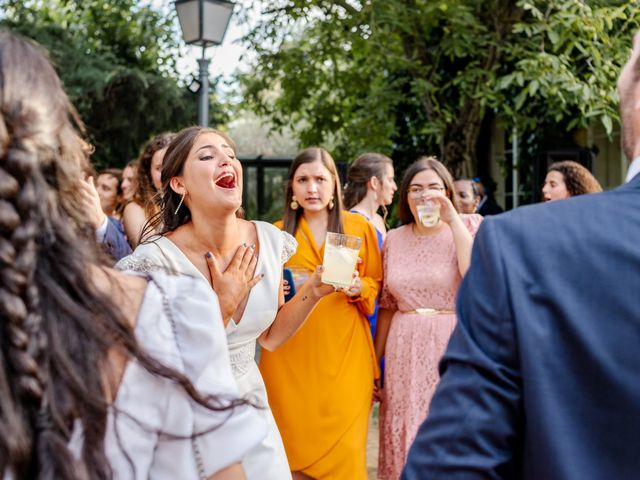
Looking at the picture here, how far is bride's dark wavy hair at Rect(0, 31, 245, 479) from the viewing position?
1072mm

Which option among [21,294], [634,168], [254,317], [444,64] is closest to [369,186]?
[254,317]

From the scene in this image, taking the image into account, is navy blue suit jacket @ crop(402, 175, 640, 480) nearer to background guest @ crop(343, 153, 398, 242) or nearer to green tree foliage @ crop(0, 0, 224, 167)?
background guest @ crop(343, 153, 398, 242)

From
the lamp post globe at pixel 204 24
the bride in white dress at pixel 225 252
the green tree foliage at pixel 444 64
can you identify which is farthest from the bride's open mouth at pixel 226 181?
the green tree foliage at pixel 444 64

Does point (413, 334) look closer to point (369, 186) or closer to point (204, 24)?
point (369, 186)

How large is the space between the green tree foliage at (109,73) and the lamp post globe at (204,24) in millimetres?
8862

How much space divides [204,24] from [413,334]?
460 cm

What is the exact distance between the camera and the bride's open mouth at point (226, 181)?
10.7ft

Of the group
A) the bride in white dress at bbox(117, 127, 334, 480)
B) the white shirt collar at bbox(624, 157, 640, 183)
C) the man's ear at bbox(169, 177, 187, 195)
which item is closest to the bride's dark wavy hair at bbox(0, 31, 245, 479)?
the white shirt collar at bbox(624, 157, 640, 183)

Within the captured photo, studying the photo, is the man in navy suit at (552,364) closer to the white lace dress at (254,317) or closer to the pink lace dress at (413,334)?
the white lace dress at (254,317)

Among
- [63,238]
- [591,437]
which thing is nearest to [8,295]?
[63,238]

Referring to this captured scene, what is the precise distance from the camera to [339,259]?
11.9ft

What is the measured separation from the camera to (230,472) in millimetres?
1482

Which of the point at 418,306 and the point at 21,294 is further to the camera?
the point at 418,306

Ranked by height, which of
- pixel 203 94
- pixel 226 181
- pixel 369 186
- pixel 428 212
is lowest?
pixel 428 212
